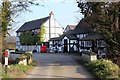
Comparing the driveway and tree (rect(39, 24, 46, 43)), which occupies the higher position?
tree (rect(39, 24, 46, 43))

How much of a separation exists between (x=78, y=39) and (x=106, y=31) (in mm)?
30677

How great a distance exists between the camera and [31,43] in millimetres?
66062

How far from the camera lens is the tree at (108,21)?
844 inches

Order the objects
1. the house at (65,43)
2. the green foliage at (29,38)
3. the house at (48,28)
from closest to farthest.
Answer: the house at (65,43) → the green foliage at (29,38) → the house at (48,28)

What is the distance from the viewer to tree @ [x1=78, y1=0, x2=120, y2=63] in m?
21.4

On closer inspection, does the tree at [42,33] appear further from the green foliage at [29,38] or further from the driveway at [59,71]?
the driveway at [59,71]

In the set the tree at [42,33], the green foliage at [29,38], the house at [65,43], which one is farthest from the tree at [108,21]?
the green foliage at [29,38]

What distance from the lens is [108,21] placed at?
21.9 metres

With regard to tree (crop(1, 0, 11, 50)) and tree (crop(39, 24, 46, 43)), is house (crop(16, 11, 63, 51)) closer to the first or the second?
tree (crop(39, 24, 46, 43))

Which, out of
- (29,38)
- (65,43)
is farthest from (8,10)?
(29,38)

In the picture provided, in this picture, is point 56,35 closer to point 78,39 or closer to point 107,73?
point 78,39

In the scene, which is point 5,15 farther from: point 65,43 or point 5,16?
point 65,43

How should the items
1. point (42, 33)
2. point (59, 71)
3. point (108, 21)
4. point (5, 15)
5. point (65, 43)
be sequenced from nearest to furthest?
point (5, 15) → point (59, 71) → point (108, 21) → point (65, 43) → point (42, 33)

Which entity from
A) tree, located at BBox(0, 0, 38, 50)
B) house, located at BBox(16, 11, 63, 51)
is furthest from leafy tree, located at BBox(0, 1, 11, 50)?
house, located at BBox(16, 11, 63, 51)
